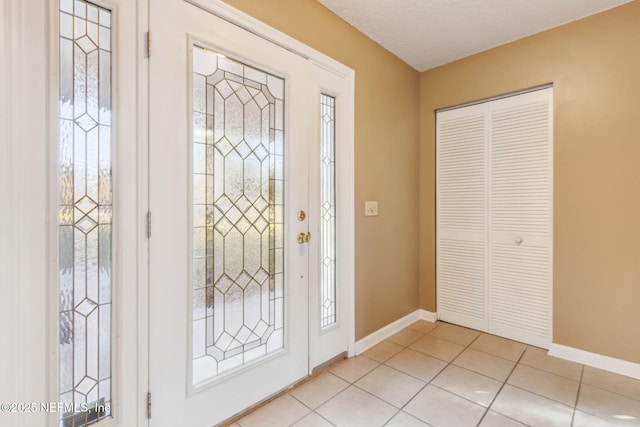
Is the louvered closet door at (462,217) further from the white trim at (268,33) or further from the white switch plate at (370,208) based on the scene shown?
the white trim at (268,33)

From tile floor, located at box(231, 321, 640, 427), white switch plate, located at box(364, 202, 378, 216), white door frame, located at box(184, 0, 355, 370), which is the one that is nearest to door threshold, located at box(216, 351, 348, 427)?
tile floor, located at box(231, 321, 640, 427)

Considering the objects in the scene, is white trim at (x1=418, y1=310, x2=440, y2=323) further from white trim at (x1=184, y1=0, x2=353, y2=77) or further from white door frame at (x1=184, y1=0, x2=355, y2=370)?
white trim at (x1=184, y1=0, x2=353, y2=77)

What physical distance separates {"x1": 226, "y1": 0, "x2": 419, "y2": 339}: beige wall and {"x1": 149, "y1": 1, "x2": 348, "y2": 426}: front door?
0.41 metres

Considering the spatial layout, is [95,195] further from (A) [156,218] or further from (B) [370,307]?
(B) [370,307]

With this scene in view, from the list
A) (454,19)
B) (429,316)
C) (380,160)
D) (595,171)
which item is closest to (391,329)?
(429,316)

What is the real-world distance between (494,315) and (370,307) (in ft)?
3.98

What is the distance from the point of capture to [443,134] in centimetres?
299

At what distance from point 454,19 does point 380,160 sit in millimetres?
1173

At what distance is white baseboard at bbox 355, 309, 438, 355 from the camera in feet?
7.93

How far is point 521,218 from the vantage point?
8.34ft

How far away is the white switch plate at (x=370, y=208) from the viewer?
245 cm

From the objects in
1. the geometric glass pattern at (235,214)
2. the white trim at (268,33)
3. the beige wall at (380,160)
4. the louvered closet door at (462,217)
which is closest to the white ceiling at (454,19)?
the beige wall at (380,160)

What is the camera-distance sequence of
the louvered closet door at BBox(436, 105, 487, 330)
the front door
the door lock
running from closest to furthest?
the front door
the door lock
the louvered closet door at BBox(436, 105, 487, 330)
